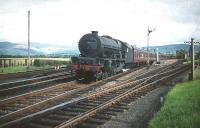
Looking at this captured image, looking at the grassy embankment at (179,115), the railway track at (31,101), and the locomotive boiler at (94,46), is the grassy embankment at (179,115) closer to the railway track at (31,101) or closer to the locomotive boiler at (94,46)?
the railway track at (31,101)

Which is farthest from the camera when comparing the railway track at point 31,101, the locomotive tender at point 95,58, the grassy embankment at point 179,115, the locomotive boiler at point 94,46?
the locomotive boiler at point 94,46

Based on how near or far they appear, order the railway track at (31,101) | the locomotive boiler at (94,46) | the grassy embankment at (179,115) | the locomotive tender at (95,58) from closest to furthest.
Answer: the grassy embankment at (179,115) → the railway track at (31,101) → the locomotive tender at (95,58) → the locomotive boiler at (94,46)

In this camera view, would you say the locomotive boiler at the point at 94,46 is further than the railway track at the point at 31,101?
Yes

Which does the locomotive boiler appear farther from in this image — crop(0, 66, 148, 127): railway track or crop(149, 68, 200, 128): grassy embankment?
crop(149, 68, 200, 128): grassy embankment

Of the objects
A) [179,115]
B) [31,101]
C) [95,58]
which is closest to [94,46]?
[95,58]

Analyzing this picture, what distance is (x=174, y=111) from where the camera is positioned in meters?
9.88

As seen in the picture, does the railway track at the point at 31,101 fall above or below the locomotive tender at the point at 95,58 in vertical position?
below

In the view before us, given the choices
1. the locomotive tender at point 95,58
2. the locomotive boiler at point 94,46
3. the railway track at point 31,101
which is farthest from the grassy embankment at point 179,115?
the locomotive boiler at point 94,46

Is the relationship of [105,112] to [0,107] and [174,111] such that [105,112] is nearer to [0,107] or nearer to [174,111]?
[174,111]

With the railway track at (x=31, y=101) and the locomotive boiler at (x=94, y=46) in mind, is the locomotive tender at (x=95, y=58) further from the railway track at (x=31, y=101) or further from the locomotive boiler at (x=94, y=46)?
the railway track at (x=31, y=101)

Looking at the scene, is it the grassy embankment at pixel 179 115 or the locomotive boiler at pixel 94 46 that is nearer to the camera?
the grassy embankment at pixel 179 115

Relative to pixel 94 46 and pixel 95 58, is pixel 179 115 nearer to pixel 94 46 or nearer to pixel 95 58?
pixel 95 58

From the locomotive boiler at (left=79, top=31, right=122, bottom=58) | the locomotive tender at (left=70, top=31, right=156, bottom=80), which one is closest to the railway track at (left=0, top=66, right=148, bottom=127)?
the locomotive tender at (left=70, top=31, right=156, bottom=80)

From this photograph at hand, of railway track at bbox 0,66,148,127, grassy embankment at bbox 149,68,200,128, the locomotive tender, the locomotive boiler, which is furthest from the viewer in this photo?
the locomotive boiler
